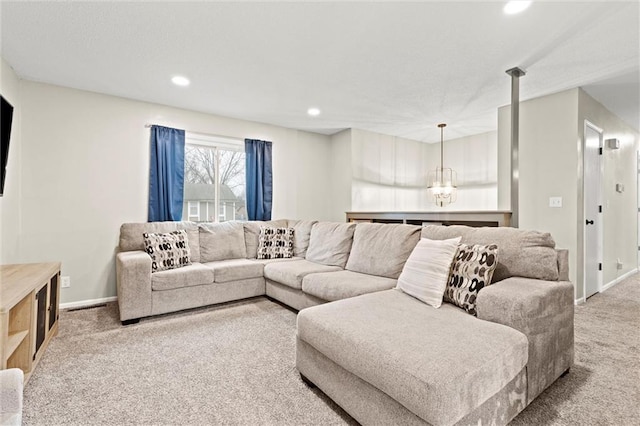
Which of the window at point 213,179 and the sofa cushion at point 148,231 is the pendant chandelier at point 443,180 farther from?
the sofa cushion at point 148,231

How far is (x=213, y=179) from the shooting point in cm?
451

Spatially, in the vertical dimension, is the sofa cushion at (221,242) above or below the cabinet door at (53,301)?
above

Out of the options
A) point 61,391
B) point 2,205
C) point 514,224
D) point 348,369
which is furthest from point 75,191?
point 514,224

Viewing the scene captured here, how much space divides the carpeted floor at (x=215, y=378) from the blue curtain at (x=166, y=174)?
1421mm

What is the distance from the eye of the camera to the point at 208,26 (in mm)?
2268

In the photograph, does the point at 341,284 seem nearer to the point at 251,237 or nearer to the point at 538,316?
the point at 538,316

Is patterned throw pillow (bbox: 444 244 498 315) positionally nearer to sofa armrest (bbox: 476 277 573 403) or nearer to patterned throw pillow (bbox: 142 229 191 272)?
sofa armrest (bbox: 476 277 573 403)

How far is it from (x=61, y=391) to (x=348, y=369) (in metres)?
1.70

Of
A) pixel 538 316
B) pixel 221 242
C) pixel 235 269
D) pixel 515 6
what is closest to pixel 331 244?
pixel 235 269

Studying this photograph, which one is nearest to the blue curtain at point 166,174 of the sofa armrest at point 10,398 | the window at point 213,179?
the window at point 213,179

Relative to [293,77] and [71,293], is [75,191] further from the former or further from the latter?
[293,77]

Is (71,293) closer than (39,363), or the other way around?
(39,363)

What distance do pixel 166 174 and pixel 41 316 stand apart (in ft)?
6.99

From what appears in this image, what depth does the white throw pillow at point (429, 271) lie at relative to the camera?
190 centimetres
